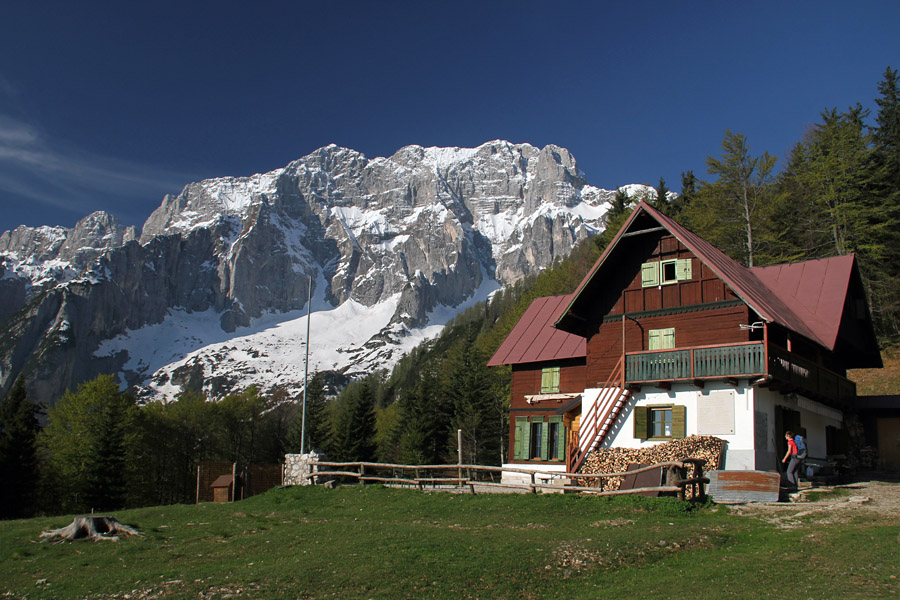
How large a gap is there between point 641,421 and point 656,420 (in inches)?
24.4

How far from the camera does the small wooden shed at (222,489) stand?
3136 centimetres

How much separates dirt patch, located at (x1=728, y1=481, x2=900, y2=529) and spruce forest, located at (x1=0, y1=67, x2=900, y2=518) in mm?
25791

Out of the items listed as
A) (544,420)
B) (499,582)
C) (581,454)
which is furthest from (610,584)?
(544,420)

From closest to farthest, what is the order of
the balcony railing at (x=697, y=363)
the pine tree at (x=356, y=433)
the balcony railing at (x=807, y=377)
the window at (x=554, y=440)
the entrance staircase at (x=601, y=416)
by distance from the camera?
the balcony railing at (x=697, y=363) < the balcony railing at (x=807, y=377) < the entrance staircase at (x=601, y=416) < the window at (x=554, y=440) < the pine tree at (x=356, y=433)

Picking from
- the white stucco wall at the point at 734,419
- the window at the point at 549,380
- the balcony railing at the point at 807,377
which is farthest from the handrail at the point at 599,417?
the window at the point at 549,380

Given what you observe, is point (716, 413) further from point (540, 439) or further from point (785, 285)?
point (540, 439)

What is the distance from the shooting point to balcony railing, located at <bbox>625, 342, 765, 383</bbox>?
78.8 ft

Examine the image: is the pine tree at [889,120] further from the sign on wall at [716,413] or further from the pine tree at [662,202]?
the sign on wall at [716,413]

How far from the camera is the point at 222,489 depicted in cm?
3152

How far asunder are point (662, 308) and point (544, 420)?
9.02 m

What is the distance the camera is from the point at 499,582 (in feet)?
40.4

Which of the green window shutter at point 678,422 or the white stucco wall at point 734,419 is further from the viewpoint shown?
the green window shutter at point 678,422

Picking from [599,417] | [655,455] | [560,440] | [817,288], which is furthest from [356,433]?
[817,288]

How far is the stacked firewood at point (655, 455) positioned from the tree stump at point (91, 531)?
1437cm
